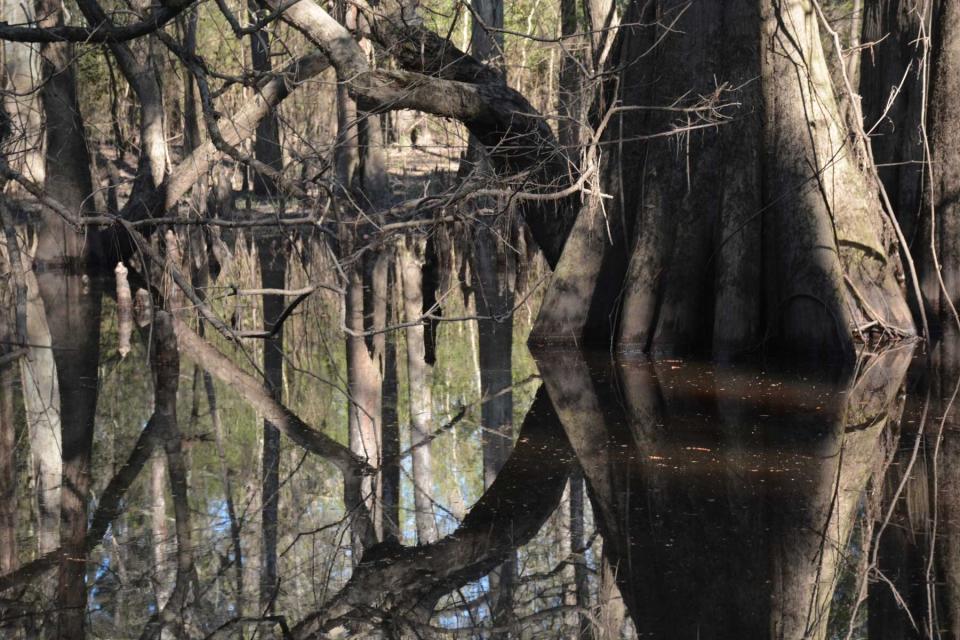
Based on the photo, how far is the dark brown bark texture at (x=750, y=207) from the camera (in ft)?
30.5

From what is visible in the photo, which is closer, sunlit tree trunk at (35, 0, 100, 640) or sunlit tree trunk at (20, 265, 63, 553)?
sunlit tree trunk at (35, 0, 100, 640)

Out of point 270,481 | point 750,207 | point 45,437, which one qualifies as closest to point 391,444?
point 270,481

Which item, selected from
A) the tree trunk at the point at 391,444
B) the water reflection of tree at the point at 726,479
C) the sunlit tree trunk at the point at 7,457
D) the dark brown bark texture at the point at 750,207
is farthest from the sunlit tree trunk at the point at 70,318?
the dark brown bark texture at the point at 750,207

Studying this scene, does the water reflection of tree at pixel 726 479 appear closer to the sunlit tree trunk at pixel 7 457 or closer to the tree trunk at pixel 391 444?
the tree trunk at pixel 391 444

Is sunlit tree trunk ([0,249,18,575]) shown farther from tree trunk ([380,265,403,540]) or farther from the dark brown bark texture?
the dark brown bark texture

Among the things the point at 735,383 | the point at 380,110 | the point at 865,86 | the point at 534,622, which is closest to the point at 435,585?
the point at 534,622

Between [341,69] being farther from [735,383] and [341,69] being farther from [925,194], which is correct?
[925,194]

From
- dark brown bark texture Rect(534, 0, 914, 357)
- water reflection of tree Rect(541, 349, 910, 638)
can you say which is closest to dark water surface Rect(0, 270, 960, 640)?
water reflection of tree Rect(541, 349, 910, 638)

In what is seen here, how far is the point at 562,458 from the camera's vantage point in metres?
6.47

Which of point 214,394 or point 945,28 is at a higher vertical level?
point 945,28

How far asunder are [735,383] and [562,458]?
2262 mm

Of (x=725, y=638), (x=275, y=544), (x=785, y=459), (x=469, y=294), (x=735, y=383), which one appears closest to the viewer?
(x=725, y=638)

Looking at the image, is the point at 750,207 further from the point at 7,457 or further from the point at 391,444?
the point at 7,457

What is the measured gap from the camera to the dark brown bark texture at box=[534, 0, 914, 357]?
9.28m
